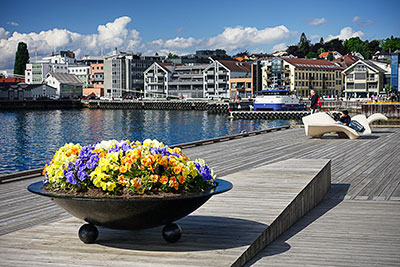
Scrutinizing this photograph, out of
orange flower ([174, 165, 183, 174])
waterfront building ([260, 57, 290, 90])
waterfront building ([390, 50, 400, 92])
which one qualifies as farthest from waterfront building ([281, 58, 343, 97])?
orange flower ([174, 165, 183, 174])

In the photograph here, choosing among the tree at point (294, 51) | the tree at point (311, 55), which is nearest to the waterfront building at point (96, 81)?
the tree at point (294, 51)

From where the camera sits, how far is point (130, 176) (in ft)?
15.8

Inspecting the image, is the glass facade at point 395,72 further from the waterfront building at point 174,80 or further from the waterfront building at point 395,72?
the waterfront building at point 174,80

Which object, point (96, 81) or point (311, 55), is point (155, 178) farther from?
point (311, 55)

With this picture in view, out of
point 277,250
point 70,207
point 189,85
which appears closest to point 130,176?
point 70,207

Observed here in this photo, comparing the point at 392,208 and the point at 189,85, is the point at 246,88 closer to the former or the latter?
the point at 189,85

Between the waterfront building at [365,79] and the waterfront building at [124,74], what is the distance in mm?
59088

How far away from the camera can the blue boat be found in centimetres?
7575

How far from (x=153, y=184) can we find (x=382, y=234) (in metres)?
3.06

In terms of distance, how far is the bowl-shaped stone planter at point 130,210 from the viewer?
4.63 metres

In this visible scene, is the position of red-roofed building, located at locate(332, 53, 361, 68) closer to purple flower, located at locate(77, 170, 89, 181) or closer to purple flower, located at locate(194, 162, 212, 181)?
purple flower, located at locate(194, 162, 212, 181)

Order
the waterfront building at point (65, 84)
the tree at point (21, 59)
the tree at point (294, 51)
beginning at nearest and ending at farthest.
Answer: the waterfront building at point (65, 84) → the tree at point (21, 59) → the tree at point (294, 51)

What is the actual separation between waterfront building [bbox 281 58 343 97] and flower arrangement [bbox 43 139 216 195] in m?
108

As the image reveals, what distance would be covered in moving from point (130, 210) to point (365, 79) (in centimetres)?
10509
